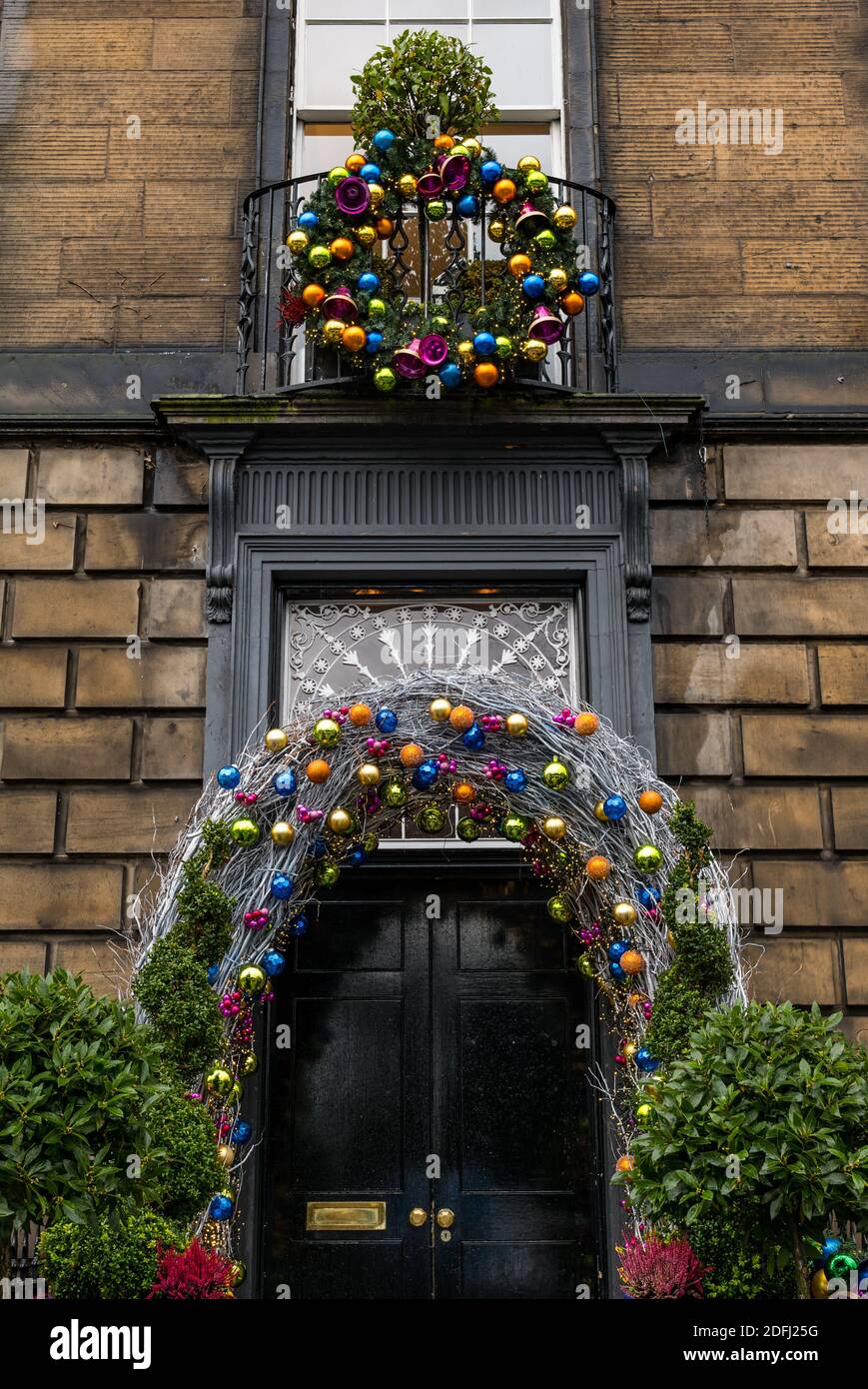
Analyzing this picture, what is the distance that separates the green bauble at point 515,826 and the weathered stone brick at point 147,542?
9.02ft

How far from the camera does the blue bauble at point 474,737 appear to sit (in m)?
7.35

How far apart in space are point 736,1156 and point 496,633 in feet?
13.3

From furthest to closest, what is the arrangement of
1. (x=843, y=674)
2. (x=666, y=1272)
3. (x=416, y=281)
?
(x=416, y=281)
(x=843, y=674)
(x=666, y=1272)

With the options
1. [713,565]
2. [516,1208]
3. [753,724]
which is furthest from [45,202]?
[516,1208]

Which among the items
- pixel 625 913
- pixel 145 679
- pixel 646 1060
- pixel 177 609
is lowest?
pixel 646 1060

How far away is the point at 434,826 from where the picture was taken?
7.60 meters

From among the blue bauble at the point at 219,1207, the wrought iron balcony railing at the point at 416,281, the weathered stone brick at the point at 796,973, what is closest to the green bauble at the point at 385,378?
the wrought iron balcony railing at the point at 416,281

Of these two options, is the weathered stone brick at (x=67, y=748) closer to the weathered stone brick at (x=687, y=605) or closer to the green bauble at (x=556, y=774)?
the green bauble at (x=556, y=774)

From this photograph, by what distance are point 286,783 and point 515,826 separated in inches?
52.1

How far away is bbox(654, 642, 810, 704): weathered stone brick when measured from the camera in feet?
27.7

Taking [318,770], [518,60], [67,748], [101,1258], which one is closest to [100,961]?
[67,748]

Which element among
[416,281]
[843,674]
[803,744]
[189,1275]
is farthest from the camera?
[416,281]

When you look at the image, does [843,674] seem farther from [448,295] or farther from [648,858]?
[448,295]

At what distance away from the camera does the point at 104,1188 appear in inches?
213
